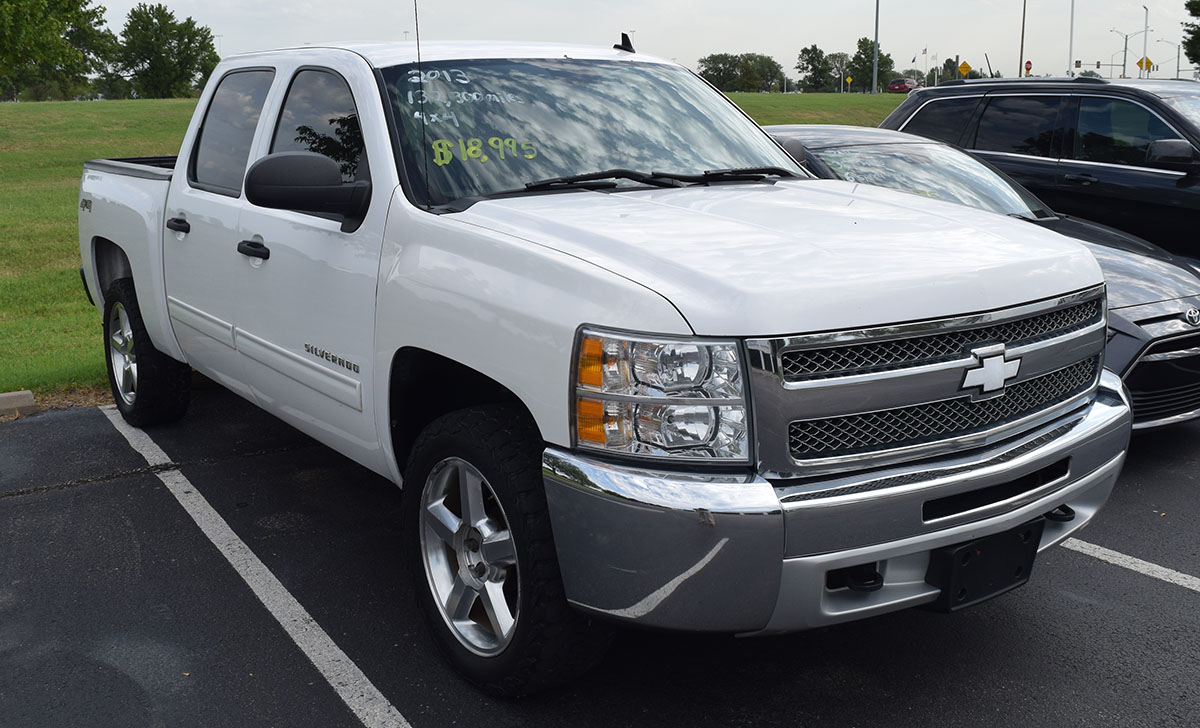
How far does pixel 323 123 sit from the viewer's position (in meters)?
4.10

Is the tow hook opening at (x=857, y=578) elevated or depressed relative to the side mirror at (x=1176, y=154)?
depressed

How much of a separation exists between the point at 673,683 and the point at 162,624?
1.81 meters

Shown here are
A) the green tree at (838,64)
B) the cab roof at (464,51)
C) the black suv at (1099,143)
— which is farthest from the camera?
the green tree at (838,64)

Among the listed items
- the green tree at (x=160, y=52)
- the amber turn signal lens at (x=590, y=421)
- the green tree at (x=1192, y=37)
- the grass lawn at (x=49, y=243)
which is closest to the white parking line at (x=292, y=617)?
the amber turn signal lens at (x=590, y=421)

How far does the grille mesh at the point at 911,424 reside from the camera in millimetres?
2678

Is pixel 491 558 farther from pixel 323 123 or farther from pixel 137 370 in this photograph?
pixel 137 370

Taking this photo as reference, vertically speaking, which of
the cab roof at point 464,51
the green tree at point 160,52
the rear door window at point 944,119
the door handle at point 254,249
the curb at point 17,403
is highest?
the green tree at point 160,52

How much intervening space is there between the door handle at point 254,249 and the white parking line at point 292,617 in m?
1.22

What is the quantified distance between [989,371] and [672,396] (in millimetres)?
894

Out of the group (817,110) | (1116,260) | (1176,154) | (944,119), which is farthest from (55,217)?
(817,110)

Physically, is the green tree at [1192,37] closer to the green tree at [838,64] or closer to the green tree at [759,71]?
the green tree at [759,71]

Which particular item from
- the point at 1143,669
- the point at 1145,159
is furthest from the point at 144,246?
the point at 1145,159

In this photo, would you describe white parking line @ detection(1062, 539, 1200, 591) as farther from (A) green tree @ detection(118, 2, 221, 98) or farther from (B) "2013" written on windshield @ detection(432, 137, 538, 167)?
(A) green tree @ detection(118, 2, 221, 98)

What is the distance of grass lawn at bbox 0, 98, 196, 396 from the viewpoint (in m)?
7.65
